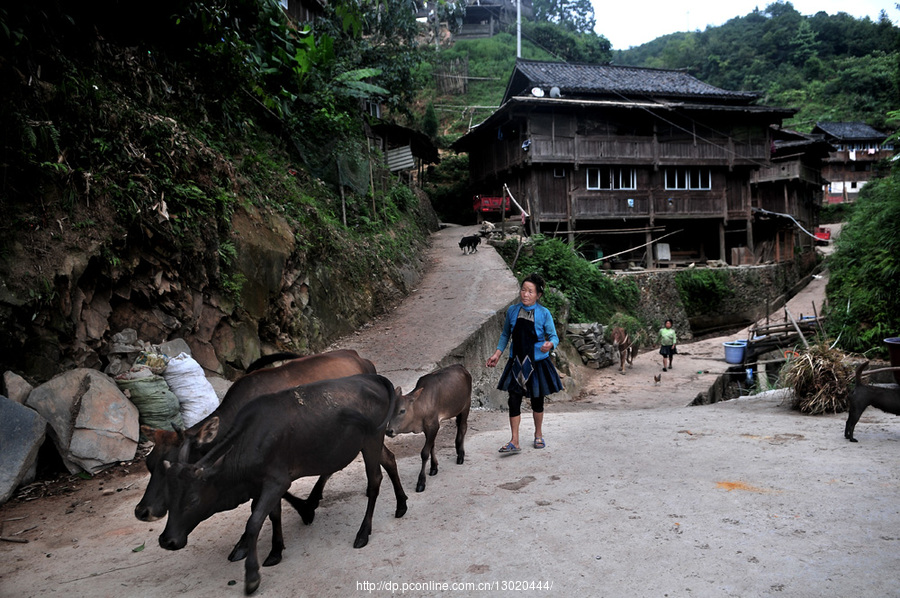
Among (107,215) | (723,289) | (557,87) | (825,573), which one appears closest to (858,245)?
(723,289)

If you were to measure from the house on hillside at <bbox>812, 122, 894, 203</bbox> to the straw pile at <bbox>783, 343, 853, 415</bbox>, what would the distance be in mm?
43709

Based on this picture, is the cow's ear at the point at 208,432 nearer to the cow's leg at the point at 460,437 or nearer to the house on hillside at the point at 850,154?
the cow's leg at the point at 460,437

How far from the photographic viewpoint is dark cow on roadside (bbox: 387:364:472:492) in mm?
4668

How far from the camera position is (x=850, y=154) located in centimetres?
4334

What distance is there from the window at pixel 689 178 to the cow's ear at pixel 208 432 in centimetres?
2576

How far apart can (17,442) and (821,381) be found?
924 centimetres

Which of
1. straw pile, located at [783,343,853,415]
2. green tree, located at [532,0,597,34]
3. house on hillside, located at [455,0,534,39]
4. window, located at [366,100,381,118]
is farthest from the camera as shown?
green tree, located at [532,0,597,34]

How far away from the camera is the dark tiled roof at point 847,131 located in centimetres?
4241

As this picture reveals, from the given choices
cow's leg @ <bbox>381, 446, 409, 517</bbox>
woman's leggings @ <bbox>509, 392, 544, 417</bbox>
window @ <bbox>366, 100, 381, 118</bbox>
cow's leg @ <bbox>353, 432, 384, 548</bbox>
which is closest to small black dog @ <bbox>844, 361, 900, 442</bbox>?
woman's leggings @ <bbox>509, 392, 544, 417</bbox>

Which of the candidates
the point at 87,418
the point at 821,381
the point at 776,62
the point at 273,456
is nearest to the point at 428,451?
the point at 273,456

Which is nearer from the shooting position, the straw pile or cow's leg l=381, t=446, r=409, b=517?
cow's leg l=381, t=446, r=409, b=517

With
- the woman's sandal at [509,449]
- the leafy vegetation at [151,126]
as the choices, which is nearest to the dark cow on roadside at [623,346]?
the leafy vegetation at [151,126]

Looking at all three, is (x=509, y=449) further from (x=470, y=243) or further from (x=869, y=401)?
(x=470, y=243)

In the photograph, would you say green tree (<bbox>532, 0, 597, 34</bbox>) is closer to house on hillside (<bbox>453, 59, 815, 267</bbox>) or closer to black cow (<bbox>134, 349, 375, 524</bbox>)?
house on hillside (<bbox>453, 59, 815, 267</bbox>)
